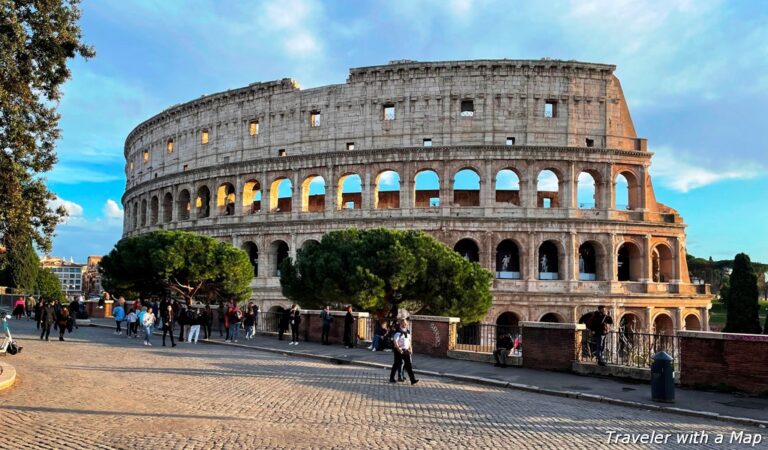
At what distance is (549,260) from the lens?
39.5 meters

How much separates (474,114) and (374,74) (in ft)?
22.7

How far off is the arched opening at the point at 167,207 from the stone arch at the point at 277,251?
11.5 meters

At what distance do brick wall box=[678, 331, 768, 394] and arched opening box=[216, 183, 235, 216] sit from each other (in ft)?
120

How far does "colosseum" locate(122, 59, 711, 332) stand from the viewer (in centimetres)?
3769

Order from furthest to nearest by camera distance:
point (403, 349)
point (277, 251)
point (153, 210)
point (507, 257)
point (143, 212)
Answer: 1. point (143, 212)
2. point (153, 210)
3. point (277, 251)
4. point (507, 257)
5. point (403, 349)

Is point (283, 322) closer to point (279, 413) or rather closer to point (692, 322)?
point (279, 413)

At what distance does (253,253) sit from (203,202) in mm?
6419

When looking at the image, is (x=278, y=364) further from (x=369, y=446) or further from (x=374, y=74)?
(x=374, y=74)

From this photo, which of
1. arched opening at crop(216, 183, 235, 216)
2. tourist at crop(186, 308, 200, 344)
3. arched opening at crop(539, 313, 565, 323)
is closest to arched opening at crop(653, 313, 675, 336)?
arched opening at crop(539, 313, 565, 323)

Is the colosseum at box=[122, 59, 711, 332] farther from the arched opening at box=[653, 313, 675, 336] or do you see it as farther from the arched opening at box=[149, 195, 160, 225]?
the arched opening at box=[149, 195, 160, 225]

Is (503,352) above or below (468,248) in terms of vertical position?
below

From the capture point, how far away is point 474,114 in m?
38.8

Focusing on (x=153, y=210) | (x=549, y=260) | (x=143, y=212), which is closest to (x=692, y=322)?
(x=549, y=260)

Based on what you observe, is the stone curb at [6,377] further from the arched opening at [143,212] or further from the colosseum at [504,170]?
the arched opening at [143,212]
